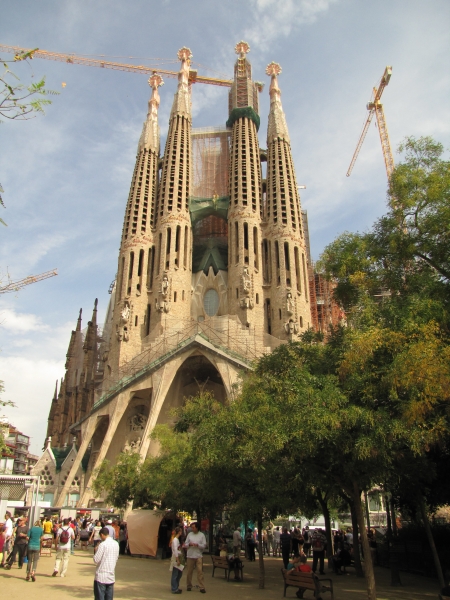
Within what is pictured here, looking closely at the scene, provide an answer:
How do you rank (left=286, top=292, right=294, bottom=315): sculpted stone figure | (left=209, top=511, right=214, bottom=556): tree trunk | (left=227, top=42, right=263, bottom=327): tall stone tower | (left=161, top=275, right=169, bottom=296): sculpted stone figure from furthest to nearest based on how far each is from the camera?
(left=227, top=42, right=263, bottom=327): tall stone tower, (left=161, top=275, right=169, bottom=296): sculpted stone figure, (left=286, top=292, right=294, bottom=315): sculpted stone figure, (left=209, top=511, right=214, bottom=556): tree trunk

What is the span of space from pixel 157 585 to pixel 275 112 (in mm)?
42719

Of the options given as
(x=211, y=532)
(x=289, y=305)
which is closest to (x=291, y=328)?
(x=289, y=305)

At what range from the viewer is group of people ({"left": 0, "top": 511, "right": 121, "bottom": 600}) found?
6395mm

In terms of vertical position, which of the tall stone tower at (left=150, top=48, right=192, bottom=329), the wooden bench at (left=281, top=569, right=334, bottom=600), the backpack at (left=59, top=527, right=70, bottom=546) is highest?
the tall stone tower at (left=150, top=48, right=192, bottom=329)

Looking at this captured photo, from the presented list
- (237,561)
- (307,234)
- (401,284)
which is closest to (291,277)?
(307,234)

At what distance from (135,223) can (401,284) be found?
3047cm

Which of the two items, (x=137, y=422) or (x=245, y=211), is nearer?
(x=137, y=422)

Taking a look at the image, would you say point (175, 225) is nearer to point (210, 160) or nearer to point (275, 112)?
point (210, 160)

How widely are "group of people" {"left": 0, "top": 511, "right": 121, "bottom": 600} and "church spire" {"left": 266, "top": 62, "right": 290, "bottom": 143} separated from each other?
33.8 meters

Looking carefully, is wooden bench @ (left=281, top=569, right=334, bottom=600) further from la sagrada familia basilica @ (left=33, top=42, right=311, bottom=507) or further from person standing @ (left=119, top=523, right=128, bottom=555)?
la sagrada familia basilica @ (left=33, top=42, right=311, bottom=507)

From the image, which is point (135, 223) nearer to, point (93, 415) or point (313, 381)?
point (93, 415)

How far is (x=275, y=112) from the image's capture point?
46.6 m

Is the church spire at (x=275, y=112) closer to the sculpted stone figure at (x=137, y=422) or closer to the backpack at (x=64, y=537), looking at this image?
the sculpted stone figure at (x=137, y=422)

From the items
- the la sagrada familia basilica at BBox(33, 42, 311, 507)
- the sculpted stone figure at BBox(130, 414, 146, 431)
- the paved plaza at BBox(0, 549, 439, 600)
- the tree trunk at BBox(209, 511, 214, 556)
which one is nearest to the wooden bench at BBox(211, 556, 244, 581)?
the paved plaza at BBox(0, 549, 439, 600)
